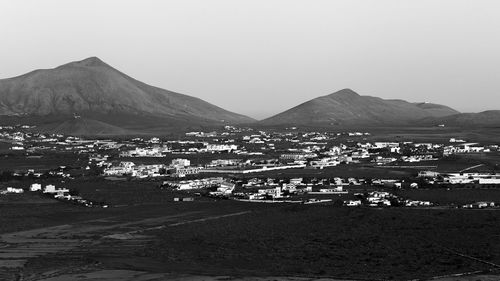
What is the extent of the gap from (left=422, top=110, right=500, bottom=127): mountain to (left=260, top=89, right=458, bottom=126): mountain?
21.0ft

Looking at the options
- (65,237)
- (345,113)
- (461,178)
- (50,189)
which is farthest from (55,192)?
(345,113)

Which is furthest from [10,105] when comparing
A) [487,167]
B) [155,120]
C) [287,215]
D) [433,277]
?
[433,277]

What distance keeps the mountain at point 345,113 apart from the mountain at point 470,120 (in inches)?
252

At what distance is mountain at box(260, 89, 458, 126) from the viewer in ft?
538

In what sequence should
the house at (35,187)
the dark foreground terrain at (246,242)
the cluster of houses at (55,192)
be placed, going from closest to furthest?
the dark foreground terrain at (246,242) → the cluster of houses at (55,192) → the house at (35,187)

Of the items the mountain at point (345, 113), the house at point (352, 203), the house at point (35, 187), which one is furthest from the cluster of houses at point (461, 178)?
the mountain at point (345, 113)

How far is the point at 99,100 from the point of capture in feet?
554

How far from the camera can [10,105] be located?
547ft

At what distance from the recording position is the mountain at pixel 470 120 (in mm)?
147500

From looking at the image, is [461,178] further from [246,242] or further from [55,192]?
[246,242]

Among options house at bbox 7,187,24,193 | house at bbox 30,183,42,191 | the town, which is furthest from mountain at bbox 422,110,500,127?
house at bbox 7,187,24,193

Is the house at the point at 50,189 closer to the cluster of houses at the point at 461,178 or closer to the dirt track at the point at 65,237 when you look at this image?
the dirt track at the point at 65,237

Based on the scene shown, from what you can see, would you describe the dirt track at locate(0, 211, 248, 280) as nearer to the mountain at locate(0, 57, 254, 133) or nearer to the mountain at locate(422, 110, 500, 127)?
the mountain at locate(0, 57, 254, 133)

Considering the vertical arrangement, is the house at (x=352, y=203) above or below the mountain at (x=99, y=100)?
below
